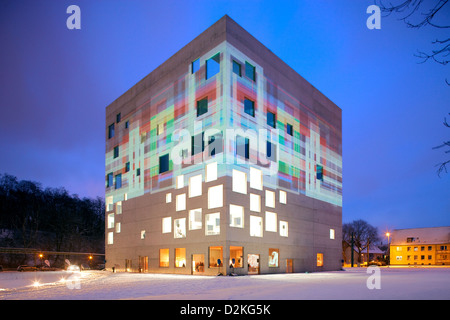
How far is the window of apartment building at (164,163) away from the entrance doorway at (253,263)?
1449cm

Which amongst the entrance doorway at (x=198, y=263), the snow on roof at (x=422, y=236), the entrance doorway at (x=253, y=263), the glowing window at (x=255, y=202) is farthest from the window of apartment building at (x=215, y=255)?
the snow on roof at (x=422, y=236)

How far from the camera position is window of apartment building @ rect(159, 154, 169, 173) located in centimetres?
4294

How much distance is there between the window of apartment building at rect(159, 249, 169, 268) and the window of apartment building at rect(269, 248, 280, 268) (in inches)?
458

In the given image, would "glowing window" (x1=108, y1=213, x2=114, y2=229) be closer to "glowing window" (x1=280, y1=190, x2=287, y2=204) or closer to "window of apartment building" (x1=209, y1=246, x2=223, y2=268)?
"window of apartment building" (x1=209, y1=246, x2=223, y2=268)

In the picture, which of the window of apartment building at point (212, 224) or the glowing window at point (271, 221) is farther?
the glowing window at point (271, 221)

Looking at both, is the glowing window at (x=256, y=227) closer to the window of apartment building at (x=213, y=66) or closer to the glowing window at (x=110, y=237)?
the window of apartment building at (x=213, y=66)

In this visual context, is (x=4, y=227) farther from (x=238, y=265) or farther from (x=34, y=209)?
(x=238, y=265)

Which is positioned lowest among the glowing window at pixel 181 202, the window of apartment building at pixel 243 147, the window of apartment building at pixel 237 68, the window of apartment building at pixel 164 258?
the window of apartment building at pixel 164 258

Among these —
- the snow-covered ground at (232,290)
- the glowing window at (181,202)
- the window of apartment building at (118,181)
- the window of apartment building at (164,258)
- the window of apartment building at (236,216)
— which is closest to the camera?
the snow-covered ground at (232,290)

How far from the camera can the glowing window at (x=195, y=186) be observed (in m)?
37.5
